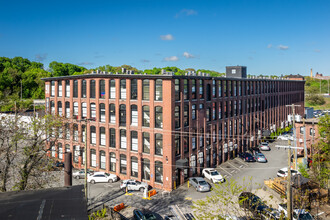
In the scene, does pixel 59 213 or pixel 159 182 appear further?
pixel 159 182

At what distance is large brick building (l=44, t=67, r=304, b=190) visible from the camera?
32812 mm

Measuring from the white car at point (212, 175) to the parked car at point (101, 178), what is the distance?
12.3 m

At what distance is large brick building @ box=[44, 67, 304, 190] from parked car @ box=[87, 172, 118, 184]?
1399mm

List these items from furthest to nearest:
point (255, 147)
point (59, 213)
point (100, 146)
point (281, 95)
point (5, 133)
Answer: point (281, 95) < point (255, 147) < point (100, 146) < point (5, 133) < point (59, 213)

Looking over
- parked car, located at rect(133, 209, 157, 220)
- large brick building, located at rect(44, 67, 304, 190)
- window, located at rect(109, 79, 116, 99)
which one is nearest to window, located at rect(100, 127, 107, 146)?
large brick building, located at rect(44, 67, 304, 190)

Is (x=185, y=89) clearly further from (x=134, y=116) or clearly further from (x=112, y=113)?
(x=112, y=113)

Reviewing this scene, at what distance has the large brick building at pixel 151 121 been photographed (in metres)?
32.8

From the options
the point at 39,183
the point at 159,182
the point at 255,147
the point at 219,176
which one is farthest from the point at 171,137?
the point at 255,147

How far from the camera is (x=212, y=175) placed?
35594mm

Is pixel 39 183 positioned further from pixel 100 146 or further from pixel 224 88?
pixel 224 88

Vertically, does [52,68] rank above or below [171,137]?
above

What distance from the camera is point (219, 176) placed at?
35.5 meters

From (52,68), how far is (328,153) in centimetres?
10883

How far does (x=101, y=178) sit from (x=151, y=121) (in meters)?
10.5
